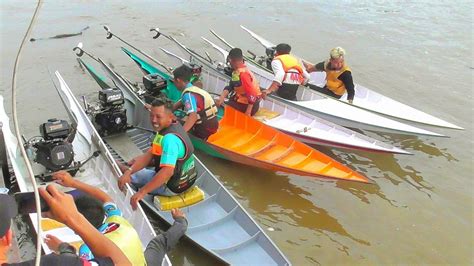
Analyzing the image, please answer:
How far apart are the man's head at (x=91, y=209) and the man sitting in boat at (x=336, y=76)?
584 centimetres

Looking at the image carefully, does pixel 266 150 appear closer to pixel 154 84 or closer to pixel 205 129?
pixel 205 129

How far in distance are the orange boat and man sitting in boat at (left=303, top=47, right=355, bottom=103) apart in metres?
2.04

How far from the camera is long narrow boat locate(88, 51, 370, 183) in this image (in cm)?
618

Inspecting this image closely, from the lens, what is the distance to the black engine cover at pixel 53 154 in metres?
5.24

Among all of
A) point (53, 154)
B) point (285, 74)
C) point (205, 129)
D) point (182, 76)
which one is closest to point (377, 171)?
point (285, 74)

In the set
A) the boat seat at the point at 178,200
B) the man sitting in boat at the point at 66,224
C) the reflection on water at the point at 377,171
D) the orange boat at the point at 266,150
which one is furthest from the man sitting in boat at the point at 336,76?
the man sitting in boat at the point at 66,224

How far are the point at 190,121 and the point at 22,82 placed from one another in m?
5.37

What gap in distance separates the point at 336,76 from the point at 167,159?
Result: 15.2 feet

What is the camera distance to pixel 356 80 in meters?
10.8

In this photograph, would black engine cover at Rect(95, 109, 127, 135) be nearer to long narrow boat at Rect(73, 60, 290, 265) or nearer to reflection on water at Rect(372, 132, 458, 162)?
long narrow boat at Rect(73, 60, 290, 265)

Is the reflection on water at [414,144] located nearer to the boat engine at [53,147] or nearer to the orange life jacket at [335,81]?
the orange life jacket at [335,81]

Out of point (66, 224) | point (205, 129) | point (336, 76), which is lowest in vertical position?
point (205, 129)

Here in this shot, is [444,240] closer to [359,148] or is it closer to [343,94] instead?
[359,148]

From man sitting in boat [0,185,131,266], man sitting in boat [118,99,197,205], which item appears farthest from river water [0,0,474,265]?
man sitting in boat [0,185,131,266]
